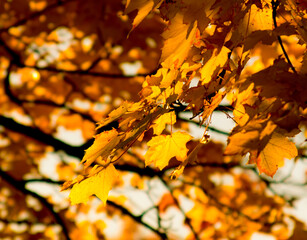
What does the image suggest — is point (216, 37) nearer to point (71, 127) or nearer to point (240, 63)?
point (240, 63)

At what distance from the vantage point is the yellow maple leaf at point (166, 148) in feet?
4.58

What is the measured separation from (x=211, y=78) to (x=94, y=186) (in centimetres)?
60

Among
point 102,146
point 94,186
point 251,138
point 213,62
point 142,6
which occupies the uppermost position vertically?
point 142,6

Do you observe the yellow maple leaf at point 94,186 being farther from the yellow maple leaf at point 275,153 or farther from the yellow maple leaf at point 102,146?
the yellow maple leaf at point 275,153

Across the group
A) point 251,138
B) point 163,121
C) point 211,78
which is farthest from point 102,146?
point 251,138

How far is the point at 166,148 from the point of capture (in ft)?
→ 4.68

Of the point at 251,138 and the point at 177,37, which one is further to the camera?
the point at 177,37

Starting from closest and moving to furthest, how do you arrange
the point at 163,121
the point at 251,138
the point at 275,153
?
the point at 251,138 < the point at 275,153 < the point at 163,121

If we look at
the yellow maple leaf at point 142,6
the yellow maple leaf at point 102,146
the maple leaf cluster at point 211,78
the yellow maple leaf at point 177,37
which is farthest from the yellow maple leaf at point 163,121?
the yellow maple leaf at point 142,6

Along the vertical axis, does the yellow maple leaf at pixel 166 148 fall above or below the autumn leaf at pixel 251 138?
below

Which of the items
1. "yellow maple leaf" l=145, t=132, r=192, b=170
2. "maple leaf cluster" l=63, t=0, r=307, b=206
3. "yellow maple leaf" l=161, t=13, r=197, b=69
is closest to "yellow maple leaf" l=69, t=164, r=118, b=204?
"maple leaf cluster" l=63, t=0, r=307, b=206

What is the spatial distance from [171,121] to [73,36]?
3.55m

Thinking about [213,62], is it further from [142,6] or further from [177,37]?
[142,6]

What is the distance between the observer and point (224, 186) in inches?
198
